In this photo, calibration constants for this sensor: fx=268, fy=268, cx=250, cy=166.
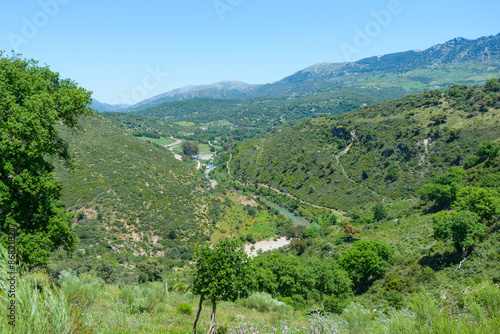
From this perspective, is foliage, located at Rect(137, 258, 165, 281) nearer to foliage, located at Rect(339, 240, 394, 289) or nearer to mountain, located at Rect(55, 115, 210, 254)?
mountain, located at Rect(55, 115, 210, 254)

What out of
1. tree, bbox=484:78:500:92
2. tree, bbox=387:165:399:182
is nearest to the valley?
tree, bbox=484:78:500:92

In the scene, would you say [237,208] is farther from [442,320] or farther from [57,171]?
[442,320]

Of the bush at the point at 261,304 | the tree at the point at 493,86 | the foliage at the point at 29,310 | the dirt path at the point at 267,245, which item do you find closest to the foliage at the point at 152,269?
the bush at the point at 261,304

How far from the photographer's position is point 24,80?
12.0 m

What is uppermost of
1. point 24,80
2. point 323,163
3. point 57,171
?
point 24,80

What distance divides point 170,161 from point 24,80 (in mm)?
57292

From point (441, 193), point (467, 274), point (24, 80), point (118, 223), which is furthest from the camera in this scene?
point (441, 193)

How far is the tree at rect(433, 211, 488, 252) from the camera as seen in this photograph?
23.0 meters

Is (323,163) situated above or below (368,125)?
below

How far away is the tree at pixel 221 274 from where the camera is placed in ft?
29.3

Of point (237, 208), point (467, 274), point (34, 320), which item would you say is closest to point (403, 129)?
point (237, 208)

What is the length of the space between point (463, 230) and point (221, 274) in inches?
962

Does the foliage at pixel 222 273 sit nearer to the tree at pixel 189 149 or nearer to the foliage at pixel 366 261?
the foliage at pixel 366 261

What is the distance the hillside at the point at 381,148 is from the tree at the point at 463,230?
38600 mm
